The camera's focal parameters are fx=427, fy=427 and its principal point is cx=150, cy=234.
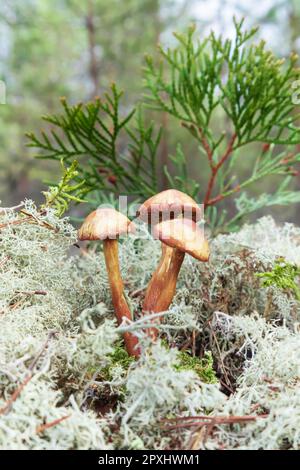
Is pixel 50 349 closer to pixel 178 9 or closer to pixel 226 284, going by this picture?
pixel 226 284

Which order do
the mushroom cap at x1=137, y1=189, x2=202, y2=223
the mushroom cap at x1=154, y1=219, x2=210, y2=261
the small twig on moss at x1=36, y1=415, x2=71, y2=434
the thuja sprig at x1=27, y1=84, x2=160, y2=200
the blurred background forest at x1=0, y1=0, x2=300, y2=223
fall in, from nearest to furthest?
the small twig on moss at x1=36, y1=415, x2=71, y2=434, the mushroom cap at x1=154, y1=219, x2=210, y2=261, the mushroom cap at x1=137, y1=189, x2=202, y2=223, the thuja sprig at x1=27, y1=84, x2=160, y2=200, the blurred background forest at x1=0, y1=0, x2=300, y2=223

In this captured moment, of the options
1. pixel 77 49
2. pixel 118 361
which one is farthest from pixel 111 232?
pixel 77 49

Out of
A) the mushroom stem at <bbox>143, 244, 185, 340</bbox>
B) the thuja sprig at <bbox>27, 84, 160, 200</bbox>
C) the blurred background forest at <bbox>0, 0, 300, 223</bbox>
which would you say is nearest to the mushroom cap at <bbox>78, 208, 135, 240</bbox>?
the mushroom stem at <bbox>143, 244, 185, 340</bbox>

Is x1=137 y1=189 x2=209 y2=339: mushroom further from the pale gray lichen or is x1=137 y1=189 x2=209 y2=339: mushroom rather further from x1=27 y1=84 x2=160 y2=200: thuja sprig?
x1=27 y1=84 x2=160 y2=200: thuja sprig

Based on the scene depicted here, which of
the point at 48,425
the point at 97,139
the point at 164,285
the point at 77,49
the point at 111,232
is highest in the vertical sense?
the point at 77,49

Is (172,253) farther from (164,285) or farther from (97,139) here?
(97,139)

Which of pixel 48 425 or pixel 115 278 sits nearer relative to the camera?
pixel 48 425
